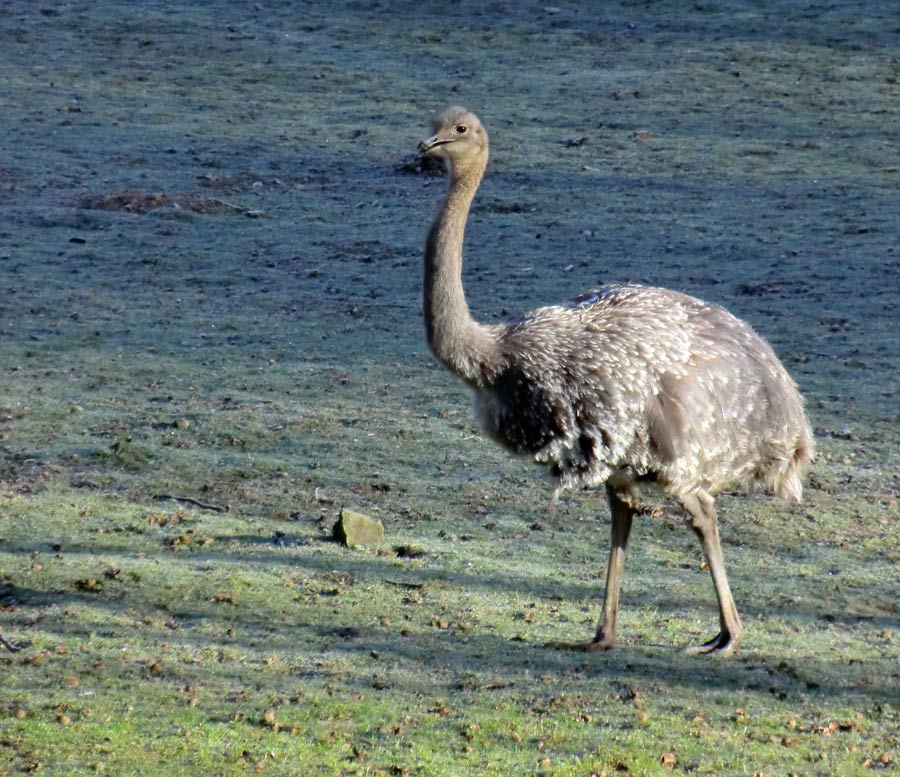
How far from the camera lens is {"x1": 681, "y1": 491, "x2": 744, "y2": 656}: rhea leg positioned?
5.45 m

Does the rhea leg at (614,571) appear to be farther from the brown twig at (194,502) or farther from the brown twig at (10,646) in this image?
the brown twig at (194,502)

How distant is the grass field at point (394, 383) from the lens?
484 centimetres

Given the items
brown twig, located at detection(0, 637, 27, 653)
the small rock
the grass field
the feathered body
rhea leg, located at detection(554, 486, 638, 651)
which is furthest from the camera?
the small rock

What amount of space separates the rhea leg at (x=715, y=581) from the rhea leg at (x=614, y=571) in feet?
0.68

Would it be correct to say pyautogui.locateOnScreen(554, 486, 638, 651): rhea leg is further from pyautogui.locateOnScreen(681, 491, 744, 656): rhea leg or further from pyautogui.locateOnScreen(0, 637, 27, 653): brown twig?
pyautogui.locateOnScreen(0, 637, 27, 653): brown twig

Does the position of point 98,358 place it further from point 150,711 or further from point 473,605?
point 150,711

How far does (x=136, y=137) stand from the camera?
556 inches

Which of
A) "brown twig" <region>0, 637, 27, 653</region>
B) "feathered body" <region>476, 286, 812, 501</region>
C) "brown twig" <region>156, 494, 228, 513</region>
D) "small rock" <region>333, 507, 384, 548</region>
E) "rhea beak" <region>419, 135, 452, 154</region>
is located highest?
"rhea beak" <region>419, 135, 452, 154</region>

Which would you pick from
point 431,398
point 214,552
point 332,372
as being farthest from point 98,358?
point 214,552

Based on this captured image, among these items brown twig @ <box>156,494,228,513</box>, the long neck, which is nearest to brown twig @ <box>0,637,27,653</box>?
the long neck

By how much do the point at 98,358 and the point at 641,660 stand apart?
479 cm

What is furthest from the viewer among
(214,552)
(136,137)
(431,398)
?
(136,137)

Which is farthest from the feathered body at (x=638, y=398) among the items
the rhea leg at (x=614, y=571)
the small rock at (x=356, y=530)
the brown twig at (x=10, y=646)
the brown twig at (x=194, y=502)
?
the brown twig at (x=194, y=502)

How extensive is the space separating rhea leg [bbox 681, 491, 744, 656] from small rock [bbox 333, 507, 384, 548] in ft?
4.81
